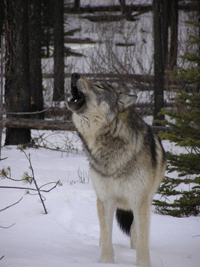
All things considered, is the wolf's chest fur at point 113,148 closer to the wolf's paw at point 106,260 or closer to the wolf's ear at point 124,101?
the wolf's ear at point 124,101

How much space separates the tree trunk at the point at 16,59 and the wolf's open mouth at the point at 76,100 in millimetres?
5074

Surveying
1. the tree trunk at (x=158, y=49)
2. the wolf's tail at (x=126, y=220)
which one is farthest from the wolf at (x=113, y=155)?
the tree trunk at (x=158, y=49)

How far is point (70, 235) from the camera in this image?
3.31m

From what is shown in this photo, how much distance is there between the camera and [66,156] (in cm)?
709

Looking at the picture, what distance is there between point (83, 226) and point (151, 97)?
8742 mm

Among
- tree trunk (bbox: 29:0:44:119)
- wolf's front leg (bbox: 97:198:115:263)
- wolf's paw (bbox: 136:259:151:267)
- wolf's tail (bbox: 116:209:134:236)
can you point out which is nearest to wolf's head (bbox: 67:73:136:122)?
wolf's front leg (bbox: 97:198:115:263)

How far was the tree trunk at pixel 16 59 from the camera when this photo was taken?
23.2 feet

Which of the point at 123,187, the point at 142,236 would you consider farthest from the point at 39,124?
the point at 142,236

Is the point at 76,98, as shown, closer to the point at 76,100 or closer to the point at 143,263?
the point at 76,100

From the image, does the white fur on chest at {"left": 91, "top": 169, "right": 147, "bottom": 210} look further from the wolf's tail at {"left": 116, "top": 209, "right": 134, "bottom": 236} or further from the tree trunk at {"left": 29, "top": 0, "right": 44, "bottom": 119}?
the tree trunk at {"left": 29, "top": 0, "right": 44, "bottom": 119}

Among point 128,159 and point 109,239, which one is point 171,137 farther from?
point 109,239

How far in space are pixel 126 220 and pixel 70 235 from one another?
68 centimetres

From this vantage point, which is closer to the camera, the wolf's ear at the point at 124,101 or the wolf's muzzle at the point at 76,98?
the wolf's muzzle at the point at 76,98

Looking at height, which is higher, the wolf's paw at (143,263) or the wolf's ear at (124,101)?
the wolf's ear at (124,101)
